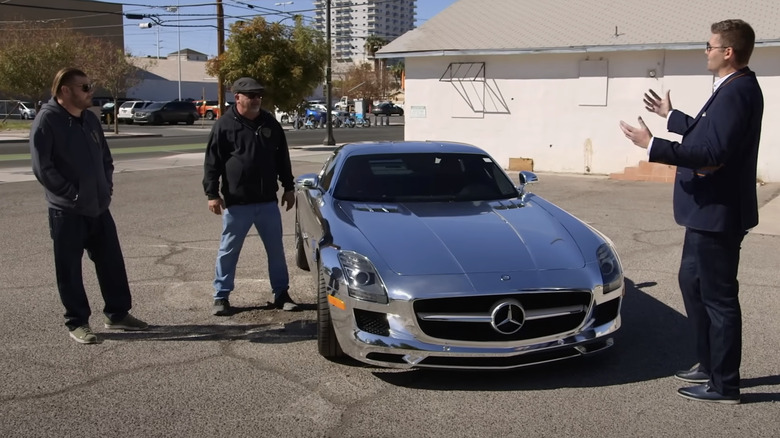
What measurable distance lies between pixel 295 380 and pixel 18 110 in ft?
184

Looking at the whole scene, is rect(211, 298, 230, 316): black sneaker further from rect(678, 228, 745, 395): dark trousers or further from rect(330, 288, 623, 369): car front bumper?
rect(678, 228, 745, 395): dark trousers

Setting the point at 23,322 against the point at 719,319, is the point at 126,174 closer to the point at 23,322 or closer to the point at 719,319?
the point at 23,322

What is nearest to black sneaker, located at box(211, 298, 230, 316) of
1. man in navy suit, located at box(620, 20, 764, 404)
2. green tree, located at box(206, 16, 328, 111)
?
man in navy suit, located at box(620, 20, 764, 404)

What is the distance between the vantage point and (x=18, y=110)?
53.9m

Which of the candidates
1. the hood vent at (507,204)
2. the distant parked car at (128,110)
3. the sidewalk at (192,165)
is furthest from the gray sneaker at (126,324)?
the distant parked car at (128,110)

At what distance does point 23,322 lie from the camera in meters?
5.74

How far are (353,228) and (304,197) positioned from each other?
6.13 ft

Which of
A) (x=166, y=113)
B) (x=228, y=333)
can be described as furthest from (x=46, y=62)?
(x=228, y=333)

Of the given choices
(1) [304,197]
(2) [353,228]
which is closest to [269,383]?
(2) [353,228]

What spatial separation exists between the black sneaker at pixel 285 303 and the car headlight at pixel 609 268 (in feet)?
8.20

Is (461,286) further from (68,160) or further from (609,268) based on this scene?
(68,160)

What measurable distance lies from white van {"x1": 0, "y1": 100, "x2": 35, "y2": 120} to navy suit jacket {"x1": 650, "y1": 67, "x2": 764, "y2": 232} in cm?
5251

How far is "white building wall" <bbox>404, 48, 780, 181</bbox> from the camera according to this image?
53.0ft

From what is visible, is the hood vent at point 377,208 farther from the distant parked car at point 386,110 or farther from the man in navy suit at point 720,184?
the distant parked car at point 386,110
